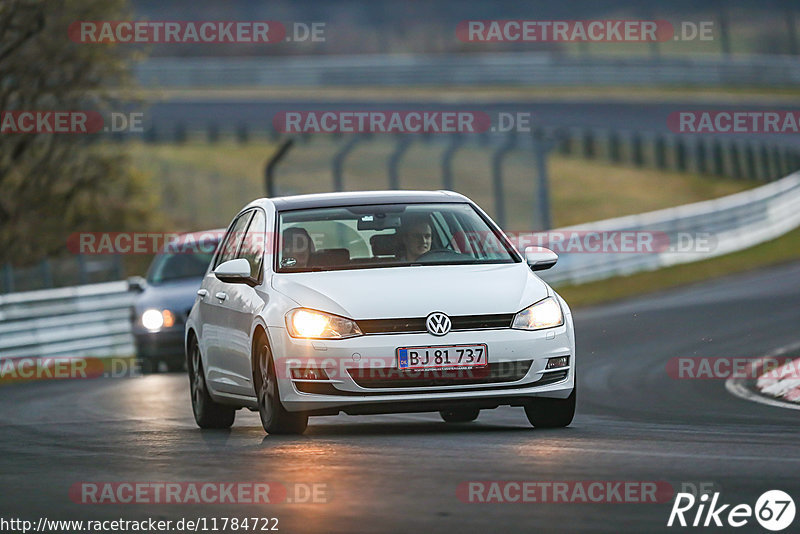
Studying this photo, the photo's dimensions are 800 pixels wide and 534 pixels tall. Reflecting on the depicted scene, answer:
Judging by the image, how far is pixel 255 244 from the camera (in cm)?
1163

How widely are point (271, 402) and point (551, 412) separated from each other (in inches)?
66.8

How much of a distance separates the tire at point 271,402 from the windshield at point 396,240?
1.93ft

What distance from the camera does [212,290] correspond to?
12117mm

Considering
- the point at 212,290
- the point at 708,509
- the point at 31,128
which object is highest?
the point at 31,128

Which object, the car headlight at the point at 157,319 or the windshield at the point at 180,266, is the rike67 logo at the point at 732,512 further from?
the windshield at the point at 180,266

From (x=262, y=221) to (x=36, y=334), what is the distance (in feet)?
43.5

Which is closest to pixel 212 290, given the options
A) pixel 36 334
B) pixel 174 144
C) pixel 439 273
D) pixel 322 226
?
pixel 439 273

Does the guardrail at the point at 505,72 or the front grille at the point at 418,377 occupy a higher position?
the guardrail at the point at 505,72

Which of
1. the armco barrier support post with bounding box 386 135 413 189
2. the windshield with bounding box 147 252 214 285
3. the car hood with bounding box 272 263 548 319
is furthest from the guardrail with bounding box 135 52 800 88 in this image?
the car hood with bounding box 272 263 548 319

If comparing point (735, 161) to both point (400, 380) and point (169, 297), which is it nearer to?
point (169, 297)

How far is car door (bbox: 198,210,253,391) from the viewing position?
11648 millimetres

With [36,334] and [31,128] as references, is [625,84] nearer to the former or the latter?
[31,128]

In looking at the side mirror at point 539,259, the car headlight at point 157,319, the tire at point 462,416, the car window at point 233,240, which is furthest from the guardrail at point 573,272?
the side mirror at point 539,259

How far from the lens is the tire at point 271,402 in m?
10.6
